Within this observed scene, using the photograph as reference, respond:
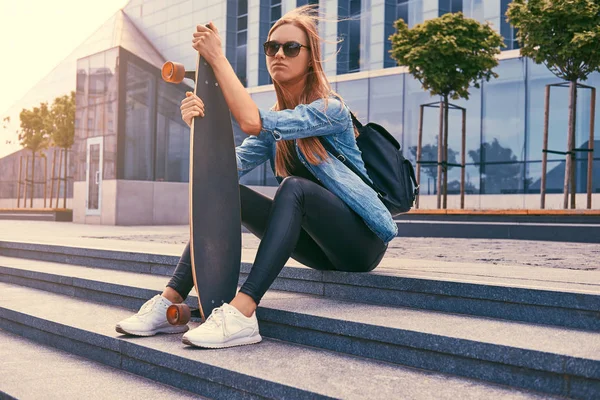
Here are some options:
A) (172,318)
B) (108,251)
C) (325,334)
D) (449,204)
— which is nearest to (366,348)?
(325,334)

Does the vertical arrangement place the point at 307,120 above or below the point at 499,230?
above

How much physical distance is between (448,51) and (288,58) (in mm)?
9879

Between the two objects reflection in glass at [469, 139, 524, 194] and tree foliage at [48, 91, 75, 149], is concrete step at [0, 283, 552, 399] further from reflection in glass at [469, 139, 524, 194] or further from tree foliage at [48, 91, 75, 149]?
tree foliage at [48, 91, 75, 149]

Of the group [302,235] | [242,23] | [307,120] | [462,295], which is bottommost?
[462,295]

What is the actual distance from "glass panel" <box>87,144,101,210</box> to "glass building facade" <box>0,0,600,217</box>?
1.6 inches

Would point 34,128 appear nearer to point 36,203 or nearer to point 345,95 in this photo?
point 36,203

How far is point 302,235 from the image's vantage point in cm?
318

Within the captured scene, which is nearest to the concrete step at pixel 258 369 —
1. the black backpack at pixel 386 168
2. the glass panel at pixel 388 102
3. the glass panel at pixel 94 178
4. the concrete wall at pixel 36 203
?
the black backpack at pixel 386 168

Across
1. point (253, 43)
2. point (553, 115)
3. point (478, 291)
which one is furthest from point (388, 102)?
point (478, 291)

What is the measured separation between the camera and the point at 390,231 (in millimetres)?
3027

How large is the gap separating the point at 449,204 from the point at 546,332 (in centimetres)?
1711

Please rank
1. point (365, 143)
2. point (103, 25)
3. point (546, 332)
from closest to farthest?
point (546, 332), point (365, 143), point (103, 25)

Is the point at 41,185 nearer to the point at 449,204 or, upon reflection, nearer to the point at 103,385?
the point at 449,204

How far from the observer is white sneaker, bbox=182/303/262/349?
2.56 m
